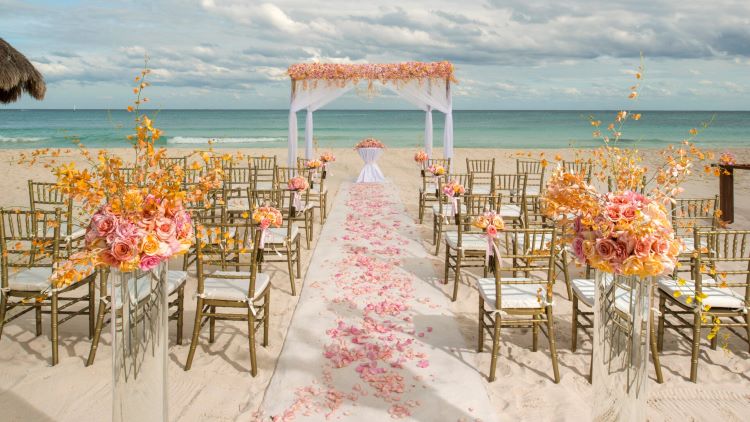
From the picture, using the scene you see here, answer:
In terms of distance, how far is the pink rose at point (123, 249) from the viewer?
2.08 metres

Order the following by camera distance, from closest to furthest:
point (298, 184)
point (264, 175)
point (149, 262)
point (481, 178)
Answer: point (149, 262), point (298, 184), point (264, 175), point (481, 178)

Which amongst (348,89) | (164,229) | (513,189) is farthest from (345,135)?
(164,229)

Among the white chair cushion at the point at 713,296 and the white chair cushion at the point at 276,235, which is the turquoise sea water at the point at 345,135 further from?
the white chair cushion at the point at 713,296

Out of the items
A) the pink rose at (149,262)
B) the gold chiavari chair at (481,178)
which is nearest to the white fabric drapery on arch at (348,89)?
the gold chiavari chair at (481,178)

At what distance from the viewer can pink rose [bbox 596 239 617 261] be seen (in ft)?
6.90

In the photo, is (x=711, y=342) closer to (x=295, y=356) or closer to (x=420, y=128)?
(x=295, y=356)

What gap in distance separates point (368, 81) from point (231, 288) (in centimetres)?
847

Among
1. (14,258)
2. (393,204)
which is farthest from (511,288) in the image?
(393,204)

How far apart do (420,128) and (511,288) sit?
38.0 metres

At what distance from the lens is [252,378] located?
357cm

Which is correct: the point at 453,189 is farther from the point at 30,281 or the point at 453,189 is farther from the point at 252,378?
the point at 30,281

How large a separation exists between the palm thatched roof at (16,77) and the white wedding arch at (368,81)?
504 centimetres

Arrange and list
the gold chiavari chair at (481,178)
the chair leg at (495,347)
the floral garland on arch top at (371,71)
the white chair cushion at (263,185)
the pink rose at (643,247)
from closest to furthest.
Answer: the pink rose at (643,247), the chair leg at (495,347), the gold chiavari chair at (481,178), the white chair cushion at (263,185), the floral garland on arch top at (371,71)

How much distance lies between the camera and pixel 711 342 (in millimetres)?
4082
